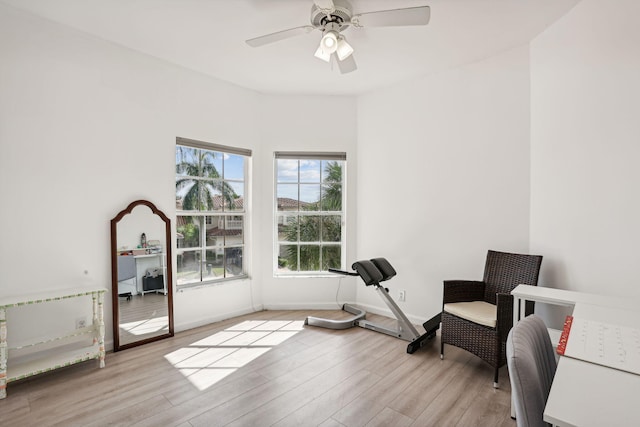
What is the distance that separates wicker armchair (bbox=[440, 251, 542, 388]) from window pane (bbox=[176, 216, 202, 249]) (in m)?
2.68

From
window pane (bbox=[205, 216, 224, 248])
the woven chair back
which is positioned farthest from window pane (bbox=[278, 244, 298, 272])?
the woven chair back

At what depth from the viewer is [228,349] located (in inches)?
117

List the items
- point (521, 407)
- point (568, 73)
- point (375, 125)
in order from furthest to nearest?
1. point (375, 125)
2. point (568, 73)
3. point (521, 407)

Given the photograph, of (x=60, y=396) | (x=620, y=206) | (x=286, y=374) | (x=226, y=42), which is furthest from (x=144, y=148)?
(x=620, y=206)

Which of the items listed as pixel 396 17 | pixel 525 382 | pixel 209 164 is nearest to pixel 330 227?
pixel 209 164

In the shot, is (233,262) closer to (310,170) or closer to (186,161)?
(186,161)

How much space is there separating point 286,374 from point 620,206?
8.81 feet

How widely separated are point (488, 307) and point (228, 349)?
235cm

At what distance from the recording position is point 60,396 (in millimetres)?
2219

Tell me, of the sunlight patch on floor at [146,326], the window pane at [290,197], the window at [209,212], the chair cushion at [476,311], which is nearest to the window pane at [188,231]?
the window at [209,212]

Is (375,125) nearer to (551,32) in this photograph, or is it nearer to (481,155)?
(481,155)

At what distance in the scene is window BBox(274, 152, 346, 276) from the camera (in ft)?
13.8

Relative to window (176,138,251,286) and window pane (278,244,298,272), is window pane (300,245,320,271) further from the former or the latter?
window (176,138,251,286)

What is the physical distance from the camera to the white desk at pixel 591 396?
0.75m
